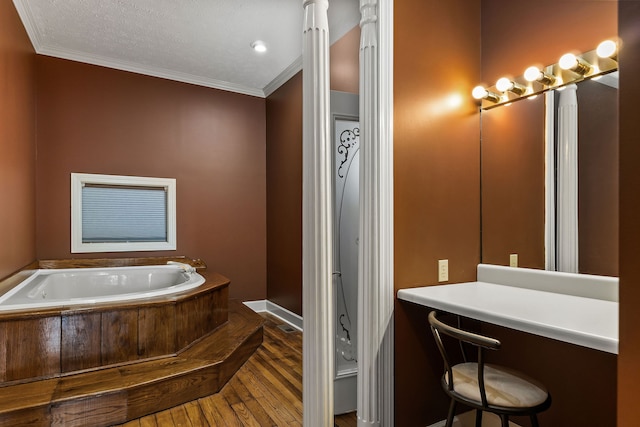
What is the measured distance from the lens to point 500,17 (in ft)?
6.70

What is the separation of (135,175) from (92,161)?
1.44 feet

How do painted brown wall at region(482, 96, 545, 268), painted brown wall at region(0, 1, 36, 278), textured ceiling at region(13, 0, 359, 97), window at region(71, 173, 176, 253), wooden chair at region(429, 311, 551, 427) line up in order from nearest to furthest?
wooden chair at region(429, 311, 551, 427), painted brown wall at region(482, 96, 545, 268), painted brown wall at region(0, 1, 36, 278), textured ceiling at region(13, 0, 359, 97), window at region(71, 173, 176, 253)

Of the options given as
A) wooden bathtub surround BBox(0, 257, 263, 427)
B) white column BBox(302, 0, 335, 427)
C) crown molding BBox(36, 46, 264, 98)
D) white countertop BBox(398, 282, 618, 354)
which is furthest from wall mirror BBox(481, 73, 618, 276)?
crown molding BBox(36, 46, 264, 98)

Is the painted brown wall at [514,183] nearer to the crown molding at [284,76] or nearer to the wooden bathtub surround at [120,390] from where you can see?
the wooden bathtub surround at [120,390]

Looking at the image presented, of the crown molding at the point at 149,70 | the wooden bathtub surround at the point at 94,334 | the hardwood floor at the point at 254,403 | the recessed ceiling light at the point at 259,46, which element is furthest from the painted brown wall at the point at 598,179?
the crown molding at the point at 149,70

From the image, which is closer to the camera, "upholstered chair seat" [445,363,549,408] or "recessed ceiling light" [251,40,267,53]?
"upholstered chair seat" [445,363,549,408]

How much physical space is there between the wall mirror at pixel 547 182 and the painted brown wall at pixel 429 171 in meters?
0.10

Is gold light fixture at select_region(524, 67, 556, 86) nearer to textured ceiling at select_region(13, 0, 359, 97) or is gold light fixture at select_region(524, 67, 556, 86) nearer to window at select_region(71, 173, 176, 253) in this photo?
textured ceiling at select_region(13, 0, 359, 97)

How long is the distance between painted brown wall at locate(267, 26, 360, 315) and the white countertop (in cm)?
224

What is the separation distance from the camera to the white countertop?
1.16 m

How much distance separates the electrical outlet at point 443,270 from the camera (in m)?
1.94

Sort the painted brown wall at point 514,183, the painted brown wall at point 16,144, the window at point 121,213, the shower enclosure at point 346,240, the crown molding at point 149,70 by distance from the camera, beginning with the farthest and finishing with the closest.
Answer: the window at point 121,213 → the crown molding at point 149,70 → the painted brown wall at point 16,144 → the shower enclosure at point 346,240 → the painted brown wall at point 514,183

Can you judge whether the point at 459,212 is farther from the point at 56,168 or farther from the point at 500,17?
the point at 56,168

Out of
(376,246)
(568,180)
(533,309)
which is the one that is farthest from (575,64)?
(376,246)
